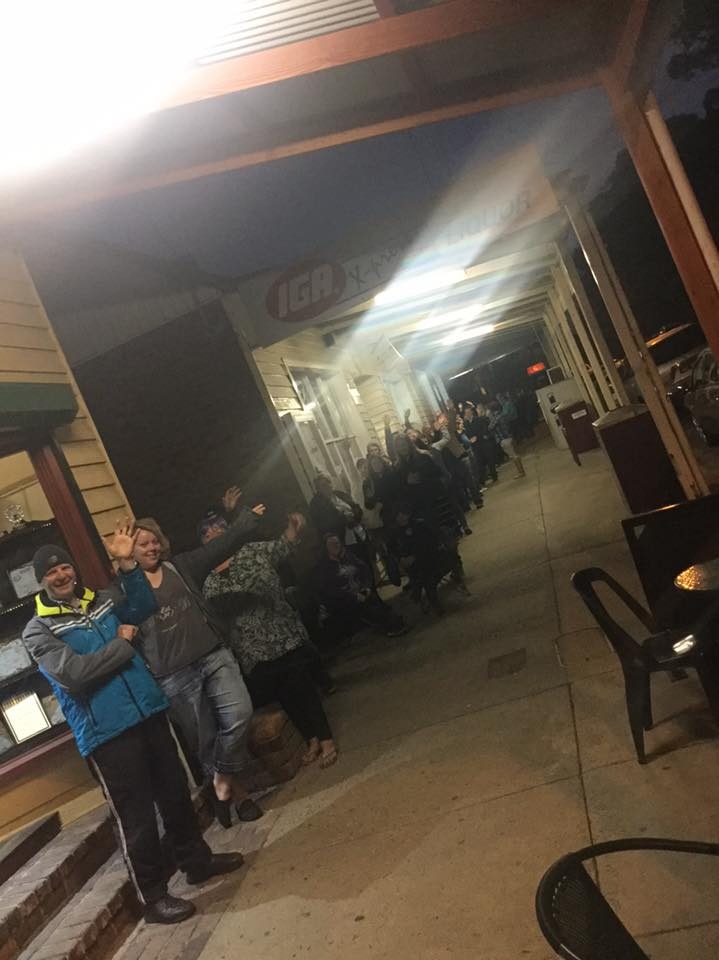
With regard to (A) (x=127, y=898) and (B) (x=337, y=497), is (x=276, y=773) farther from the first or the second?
(B) (x=337, y=497)

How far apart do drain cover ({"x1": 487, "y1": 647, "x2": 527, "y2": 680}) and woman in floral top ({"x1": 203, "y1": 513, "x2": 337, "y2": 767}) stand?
4.23 ft

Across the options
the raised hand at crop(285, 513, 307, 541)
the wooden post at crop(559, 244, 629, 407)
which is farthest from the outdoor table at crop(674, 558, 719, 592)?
the wooden post at crop(559, 244, 629, 407)

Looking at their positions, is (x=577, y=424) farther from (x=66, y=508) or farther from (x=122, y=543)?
(x=122, y=543)

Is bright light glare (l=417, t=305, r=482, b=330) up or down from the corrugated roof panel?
down

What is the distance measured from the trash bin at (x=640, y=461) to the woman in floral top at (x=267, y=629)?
13.5 ft

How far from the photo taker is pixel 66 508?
209 inches

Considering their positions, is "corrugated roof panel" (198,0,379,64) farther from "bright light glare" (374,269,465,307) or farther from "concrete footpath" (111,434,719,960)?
"bright light glare" (374,269,465,307)

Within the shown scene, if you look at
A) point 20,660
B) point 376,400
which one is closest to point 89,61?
point 20,660

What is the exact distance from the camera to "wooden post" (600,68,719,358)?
13.2 feet

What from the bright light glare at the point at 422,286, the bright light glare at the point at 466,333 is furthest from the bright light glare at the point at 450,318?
the bright light glare at the point at 422,286

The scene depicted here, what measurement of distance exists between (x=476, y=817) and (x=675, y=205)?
3333mm

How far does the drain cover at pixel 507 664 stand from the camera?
Answer: 5512 millimetres

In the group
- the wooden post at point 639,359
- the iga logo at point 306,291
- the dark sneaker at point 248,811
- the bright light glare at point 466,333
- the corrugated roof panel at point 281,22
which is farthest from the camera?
the bright light glare at point 466,333

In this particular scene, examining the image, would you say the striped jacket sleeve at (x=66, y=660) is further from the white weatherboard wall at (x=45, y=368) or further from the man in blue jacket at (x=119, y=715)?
the white weatherboard wall at (x=45, y=368)
